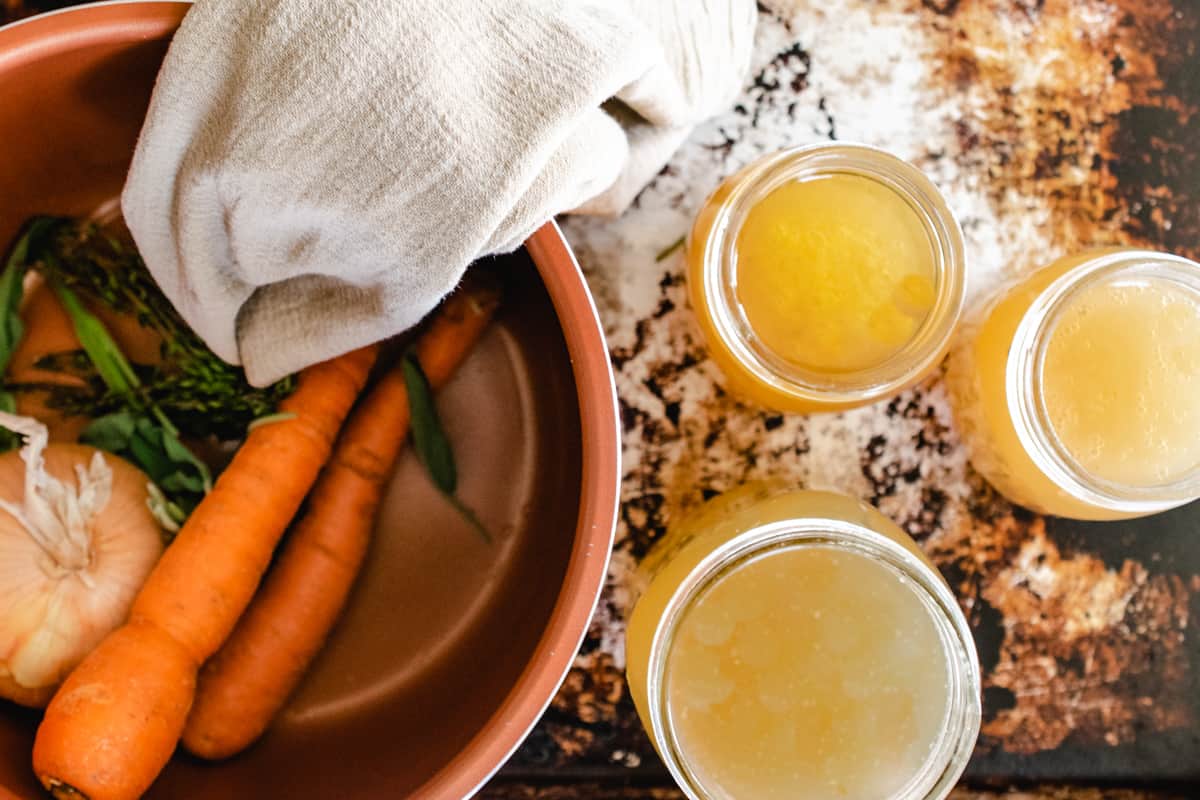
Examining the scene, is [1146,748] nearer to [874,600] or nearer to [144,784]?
[874,600]

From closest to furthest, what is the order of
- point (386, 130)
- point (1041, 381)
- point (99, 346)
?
point (386, 130) → point (1041, 381) → point (99, 346)

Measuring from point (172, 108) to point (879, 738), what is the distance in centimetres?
57

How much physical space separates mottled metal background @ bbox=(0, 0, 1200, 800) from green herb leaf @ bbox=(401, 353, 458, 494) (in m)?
0.14

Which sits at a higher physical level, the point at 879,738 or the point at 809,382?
the point at 809,382

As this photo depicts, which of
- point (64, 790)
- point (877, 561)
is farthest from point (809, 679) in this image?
point (64, 790)

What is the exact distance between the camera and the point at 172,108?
561 millimetres

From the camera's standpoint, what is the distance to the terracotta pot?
568mm

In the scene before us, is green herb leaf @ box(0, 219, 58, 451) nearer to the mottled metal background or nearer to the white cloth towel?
the white cloth towel

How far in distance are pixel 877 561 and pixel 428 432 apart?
34cm

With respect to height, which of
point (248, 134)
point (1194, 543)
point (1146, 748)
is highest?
point (248, 134)

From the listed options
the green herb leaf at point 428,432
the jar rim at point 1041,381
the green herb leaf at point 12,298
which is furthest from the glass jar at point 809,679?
the green herb leaf at point 12,298

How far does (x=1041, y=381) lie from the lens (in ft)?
2.06

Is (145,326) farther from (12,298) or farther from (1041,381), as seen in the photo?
(1041,381)

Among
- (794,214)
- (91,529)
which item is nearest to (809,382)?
(794,214)
